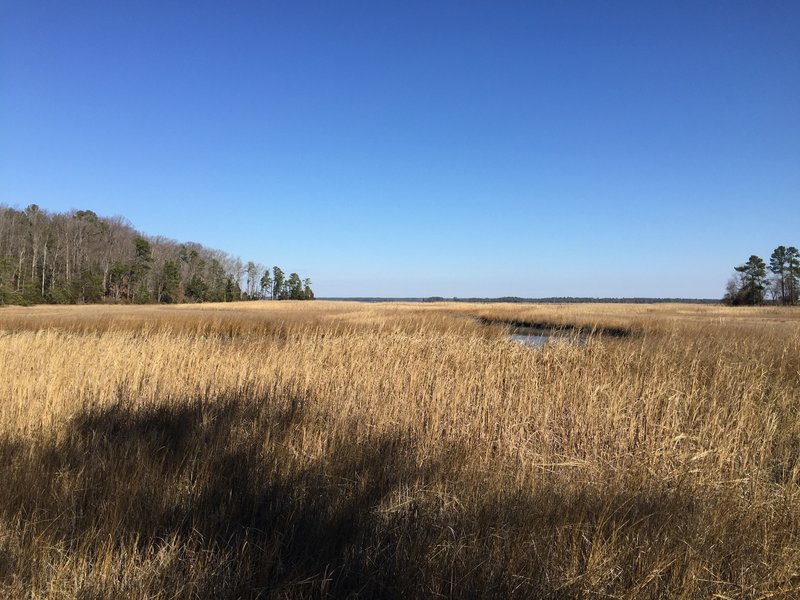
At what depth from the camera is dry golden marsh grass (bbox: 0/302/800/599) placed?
2059 mm

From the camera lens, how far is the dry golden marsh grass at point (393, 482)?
2.06 metres

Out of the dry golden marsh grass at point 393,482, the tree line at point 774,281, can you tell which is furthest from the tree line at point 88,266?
the tree line at point 774,281

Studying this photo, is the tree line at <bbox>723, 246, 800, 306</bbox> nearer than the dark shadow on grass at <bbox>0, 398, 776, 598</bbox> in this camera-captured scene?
No

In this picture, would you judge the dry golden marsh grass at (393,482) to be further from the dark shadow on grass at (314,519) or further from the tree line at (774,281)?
the tree line at (774,281)

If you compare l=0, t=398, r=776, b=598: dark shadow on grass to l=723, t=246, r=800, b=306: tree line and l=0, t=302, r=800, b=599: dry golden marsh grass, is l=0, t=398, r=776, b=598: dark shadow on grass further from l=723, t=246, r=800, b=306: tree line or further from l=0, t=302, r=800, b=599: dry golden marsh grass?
l=723, t=246, r=800, b=306: tree line

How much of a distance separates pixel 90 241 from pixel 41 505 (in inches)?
3586

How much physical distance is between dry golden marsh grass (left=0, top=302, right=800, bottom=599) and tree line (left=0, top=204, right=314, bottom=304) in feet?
170

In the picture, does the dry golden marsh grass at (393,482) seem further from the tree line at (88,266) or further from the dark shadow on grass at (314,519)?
the tree line at (88,266)

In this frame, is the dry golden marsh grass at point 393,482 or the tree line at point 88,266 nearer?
the dry golden marsh grass at point 393,482

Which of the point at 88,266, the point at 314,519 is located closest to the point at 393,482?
the point at 314,519

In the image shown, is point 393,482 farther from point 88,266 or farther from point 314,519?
point 88,266

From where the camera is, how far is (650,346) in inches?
358

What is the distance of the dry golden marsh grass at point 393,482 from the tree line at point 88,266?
51.9 metres

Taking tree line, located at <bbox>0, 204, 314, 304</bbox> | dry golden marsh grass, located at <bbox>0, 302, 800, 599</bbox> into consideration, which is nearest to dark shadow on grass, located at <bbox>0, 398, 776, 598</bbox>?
dry golden marsh grass, located at <bbox>0, 302, 800, 599</bbox>
